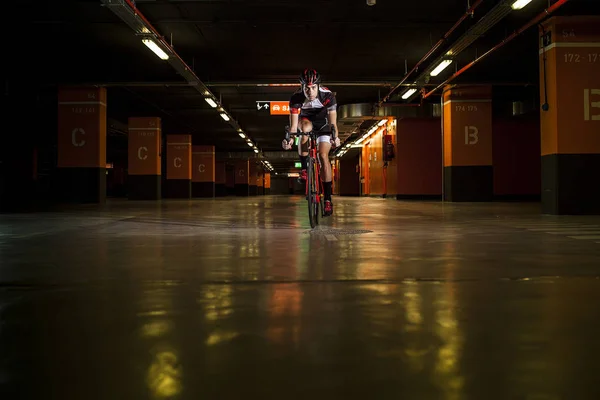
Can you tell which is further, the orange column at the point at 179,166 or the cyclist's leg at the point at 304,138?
the orange column at the point at 179,166

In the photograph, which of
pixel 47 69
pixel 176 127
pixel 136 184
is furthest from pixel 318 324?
pixel 176 127

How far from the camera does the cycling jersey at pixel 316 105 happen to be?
22.2 feet

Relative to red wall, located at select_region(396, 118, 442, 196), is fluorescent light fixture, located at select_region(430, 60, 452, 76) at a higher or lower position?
higher

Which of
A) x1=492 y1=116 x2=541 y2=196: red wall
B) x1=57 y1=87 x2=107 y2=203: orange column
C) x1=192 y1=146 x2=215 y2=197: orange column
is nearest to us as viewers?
x1=57 y1=87 x2=107 y2=203: orange column

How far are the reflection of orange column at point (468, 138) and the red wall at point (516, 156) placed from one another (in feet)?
14.6

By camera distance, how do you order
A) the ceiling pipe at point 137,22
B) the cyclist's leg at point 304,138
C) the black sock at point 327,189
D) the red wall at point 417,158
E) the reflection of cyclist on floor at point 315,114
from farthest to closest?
1. the red wall at point 417,158
2. the ceiling pipe at point 137,22
3. the black sock at point 327,189
4. the cyclist's leg at point 304,138
5. the reflection of cyclist on floor at point 315,114

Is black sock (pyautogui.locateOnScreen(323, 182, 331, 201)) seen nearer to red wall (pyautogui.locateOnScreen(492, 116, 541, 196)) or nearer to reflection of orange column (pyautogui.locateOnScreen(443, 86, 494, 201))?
reflection of orange column (pyautogui.locateOnScreen(443, 86, 494, 201))

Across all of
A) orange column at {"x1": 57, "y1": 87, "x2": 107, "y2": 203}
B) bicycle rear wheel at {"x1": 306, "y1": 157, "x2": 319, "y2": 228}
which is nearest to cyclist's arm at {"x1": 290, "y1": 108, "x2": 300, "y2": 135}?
bicycle rear wheel at {"x1": 306, "y1": 157, "x2": 319, "y2": 228}

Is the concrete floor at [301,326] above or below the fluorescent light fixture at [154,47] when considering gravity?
below

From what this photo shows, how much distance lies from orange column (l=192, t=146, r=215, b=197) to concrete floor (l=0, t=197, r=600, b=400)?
4273cm

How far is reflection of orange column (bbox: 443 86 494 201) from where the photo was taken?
2094cm

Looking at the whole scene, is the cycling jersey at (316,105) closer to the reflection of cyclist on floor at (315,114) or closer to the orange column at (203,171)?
the reflection of cyclist on floor at (315,114)

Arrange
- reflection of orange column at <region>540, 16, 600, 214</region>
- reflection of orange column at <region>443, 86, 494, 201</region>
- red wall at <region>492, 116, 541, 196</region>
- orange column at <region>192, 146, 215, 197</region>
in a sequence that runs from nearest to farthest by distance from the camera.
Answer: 1. reflection of orange column at <region>540, 16, 600, 214</region>
2. reflection of orange column at <region>443, 86, 494, 201</region>
3. red wall at <region>492, 116, 541, 196</region>
4. orange column at <region>192, 146, 215, 197</region>

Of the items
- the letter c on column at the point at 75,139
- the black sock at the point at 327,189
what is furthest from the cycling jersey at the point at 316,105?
the letter c on column at the point at 75,139
